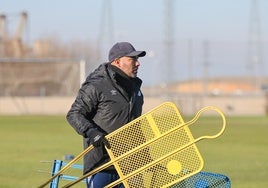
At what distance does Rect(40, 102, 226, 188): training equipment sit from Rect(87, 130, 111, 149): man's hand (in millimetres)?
58

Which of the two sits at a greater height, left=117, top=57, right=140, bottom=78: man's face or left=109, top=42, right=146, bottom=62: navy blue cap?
left=109, top=42, right=146, bottom=62: navy blue cap

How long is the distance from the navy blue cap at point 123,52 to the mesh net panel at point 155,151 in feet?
2.28

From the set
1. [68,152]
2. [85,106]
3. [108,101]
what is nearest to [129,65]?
[108,101]

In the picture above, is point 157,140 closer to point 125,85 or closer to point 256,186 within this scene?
Result: point 125,85

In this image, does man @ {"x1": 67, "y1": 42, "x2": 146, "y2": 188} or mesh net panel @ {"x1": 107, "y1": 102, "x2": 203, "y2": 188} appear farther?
man @ {"x1": 67, "y1": 42, "x2": 146, "y2": 188}

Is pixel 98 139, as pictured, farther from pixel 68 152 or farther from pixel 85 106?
pixel 68 152

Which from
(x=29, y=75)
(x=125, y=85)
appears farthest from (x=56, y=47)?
(x=125, y=85)

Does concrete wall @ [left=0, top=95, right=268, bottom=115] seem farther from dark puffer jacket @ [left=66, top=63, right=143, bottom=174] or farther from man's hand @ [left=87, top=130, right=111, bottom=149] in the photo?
man's hand @ [left=87, top=130, right=111, bottom=149]

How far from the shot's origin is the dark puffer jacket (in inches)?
314

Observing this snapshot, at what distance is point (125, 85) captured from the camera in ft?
26.6

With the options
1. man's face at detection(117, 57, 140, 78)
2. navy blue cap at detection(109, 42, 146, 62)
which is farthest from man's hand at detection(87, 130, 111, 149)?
navy blue cap at detection(109, 42, 146, 62)

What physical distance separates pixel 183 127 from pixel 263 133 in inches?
1164

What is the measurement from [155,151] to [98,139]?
525 millimetres

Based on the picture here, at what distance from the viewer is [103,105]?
26.4ft
